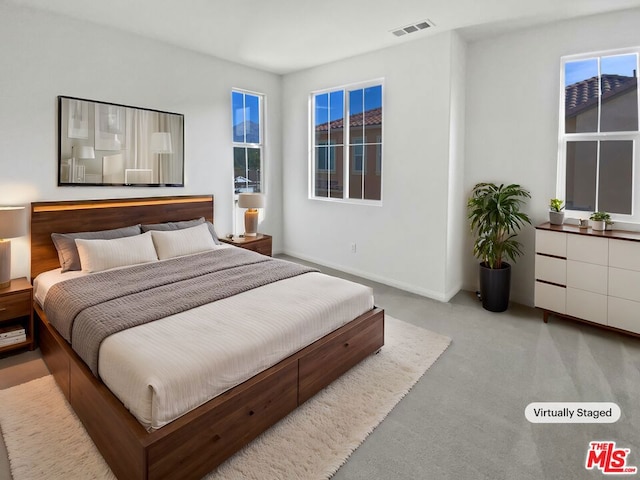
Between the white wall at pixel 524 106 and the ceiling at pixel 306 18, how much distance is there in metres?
0.16

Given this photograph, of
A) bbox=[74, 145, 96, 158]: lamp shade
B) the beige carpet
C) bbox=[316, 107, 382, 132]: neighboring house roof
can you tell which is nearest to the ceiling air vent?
bbox=[316, 107, 382, 132]: neighboring house roof

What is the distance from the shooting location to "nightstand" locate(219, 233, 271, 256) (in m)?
4.48

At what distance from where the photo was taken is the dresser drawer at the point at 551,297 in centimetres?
330

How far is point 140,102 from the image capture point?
12.8ft

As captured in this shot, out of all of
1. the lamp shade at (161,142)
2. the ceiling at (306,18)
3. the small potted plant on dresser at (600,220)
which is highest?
the ceiling at (306,18)

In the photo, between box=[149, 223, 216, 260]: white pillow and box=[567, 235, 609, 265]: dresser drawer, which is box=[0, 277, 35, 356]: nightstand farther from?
box=[567, 235, 609, 265]: dresser drawer

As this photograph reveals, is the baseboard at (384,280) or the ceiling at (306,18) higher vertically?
the ceiling at (306,18)

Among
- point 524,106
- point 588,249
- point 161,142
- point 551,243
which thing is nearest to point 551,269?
point 551,243

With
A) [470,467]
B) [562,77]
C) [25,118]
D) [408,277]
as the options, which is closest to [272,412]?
[470,467]

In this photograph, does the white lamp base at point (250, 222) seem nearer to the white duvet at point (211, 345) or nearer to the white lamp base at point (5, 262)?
the white duvet at point (211, 345)

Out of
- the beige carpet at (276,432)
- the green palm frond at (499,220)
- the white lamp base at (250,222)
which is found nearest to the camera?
the beige carpet at (276,432)

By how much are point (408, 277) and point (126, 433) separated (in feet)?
10.9

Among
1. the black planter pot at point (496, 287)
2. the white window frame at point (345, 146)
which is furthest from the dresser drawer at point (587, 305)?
the white window frame at point (345, 146)

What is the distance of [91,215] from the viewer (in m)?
3.56
